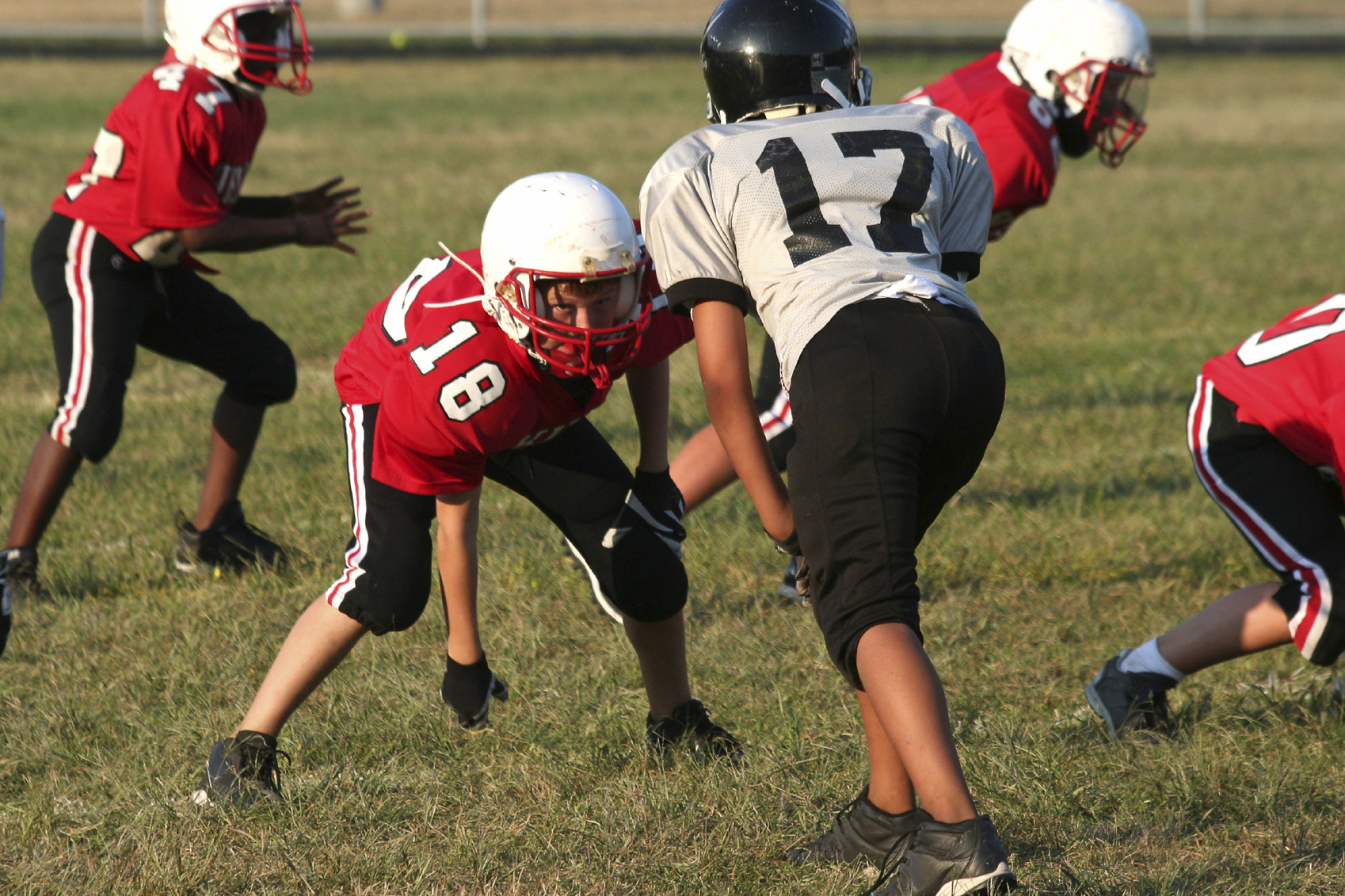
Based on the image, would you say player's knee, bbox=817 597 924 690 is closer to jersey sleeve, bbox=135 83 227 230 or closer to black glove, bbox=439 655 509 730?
black glove, bbox=439 655 509 730

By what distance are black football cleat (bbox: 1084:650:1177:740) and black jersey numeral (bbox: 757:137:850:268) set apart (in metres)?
1.50

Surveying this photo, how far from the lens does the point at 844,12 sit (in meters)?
3.01

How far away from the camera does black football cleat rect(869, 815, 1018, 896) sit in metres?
2.35

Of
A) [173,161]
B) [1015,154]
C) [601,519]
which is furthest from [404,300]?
[1015,154]

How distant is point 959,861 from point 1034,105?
125 inches

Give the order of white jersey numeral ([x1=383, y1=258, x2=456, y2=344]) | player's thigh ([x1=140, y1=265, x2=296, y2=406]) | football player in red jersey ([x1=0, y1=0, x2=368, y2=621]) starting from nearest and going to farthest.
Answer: white jersey numeral ([x1=383, y1=258, x2=456, y2=344])
football player in red jersey ([x1=0, y1=0, x2=368, y2=621])
player's thigh ([x1=140, y1=265, x2=296, y2=406])

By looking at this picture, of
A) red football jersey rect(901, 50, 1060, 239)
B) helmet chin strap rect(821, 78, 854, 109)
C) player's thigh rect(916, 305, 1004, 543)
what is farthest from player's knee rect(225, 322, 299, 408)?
player's thigh rect(916, 305, 1004, 543)

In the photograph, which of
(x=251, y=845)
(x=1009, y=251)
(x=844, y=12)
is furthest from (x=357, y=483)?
(x=1009, y=251)

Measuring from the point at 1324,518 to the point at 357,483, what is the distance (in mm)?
2230

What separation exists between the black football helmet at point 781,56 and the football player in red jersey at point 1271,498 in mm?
1237

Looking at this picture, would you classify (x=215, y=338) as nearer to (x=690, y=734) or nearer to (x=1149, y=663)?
(x=690, y=734)

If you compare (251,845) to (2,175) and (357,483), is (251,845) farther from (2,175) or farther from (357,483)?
(2,175)

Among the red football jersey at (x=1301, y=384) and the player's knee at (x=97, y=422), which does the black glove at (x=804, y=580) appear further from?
the player's knee at (x=97, y=422)

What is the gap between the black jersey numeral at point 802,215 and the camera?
8.96 ft
